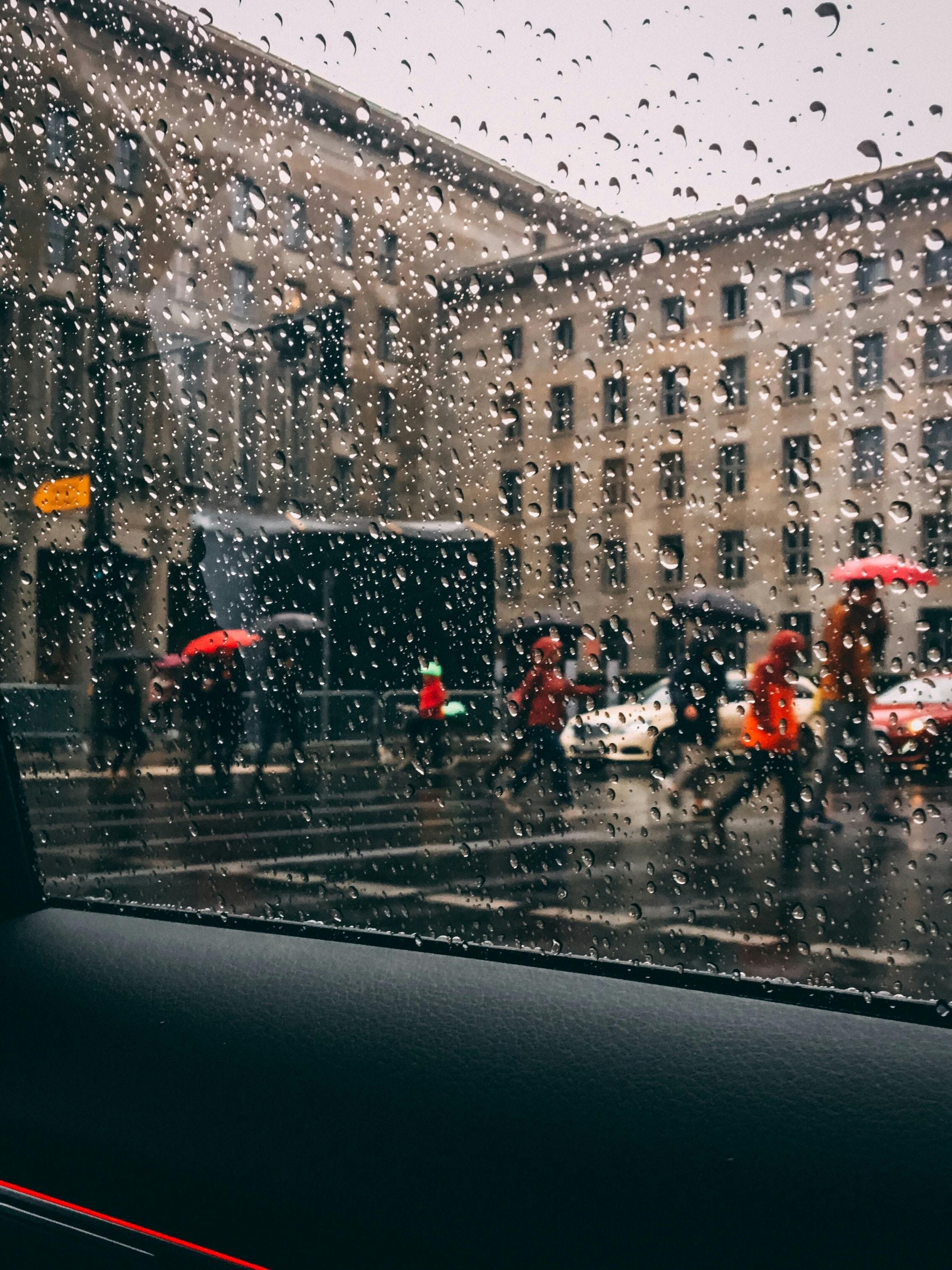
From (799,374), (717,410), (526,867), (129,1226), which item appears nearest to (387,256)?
(717,410)

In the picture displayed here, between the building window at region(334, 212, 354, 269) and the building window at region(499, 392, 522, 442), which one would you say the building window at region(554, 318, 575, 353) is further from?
the building window at region(334, 212, 354, 269)

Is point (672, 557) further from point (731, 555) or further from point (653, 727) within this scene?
point (653, 727)

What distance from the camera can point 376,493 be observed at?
188cm

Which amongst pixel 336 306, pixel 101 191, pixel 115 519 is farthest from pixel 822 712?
pixel 101 191

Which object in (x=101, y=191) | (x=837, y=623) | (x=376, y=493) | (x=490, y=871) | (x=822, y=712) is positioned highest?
(x=101, y=191)

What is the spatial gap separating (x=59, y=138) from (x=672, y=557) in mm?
1598

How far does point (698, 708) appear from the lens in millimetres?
1553

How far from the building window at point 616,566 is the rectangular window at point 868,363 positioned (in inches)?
14.3

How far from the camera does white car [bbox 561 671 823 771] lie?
1.44 metres

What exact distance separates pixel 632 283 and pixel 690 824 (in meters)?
0.73

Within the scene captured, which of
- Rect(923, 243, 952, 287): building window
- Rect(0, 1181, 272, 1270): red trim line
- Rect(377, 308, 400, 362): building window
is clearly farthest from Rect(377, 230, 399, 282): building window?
Rect(0, 1181, 272, 1270): red trim line

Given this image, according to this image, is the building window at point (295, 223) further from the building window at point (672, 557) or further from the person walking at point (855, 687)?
the person walking at point (855, 687)

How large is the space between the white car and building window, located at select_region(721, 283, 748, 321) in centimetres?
44

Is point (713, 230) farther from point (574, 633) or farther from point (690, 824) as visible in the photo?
point (690, 824)
